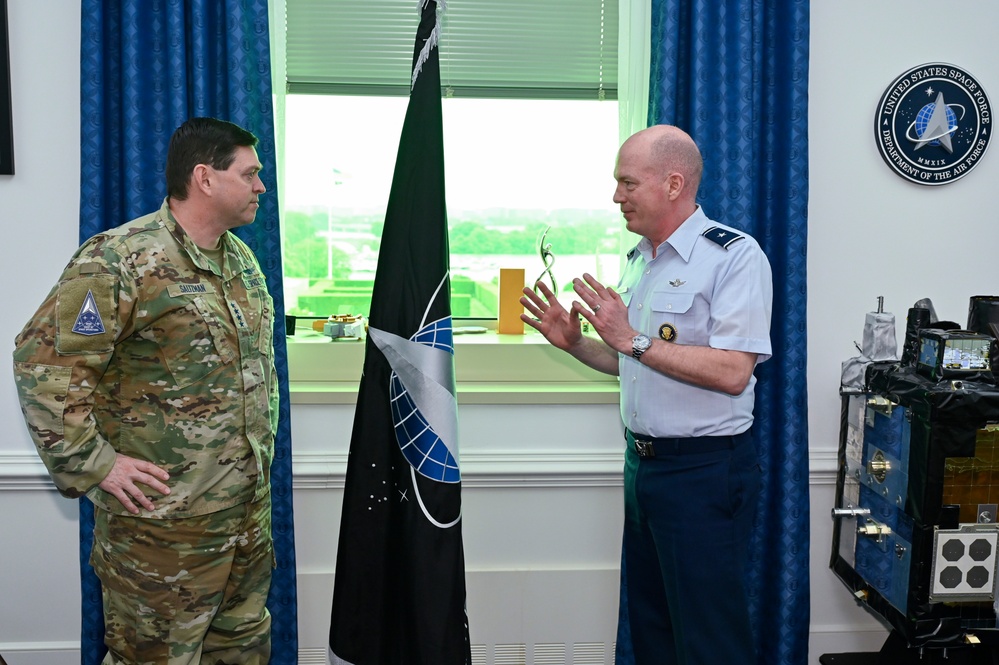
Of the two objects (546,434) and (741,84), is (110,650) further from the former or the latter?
(741,84)

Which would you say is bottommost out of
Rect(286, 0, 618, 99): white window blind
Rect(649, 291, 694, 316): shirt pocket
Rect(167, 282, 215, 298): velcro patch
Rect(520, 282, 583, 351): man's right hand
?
Rect(520, 282, 583, 351): man's right hand

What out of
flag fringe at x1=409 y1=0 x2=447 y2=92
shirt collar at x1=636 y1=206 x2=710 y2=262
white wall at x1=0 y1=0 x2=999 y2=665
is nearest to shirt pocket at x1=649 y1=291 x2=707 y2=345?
shirt collar at x1=636 y1=206 x2=710 y2=262

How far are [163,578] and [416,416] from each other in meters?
0.70

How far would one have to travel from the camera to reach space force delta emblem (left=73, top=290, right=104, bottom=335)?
1.69m

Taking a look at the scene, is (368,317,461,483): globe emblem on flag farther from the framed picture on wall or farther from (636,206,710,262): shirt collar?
the framed picture on wall

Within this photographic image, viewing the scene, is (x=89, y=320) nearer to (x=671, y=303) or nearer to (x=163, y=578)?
(x=163, y=578)

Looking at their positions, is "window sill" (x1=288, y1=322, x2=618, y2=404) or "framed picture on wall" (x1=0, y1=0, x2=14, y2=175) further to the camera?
"window sill" (x1=288, y1=322, x2=618, y2=404)

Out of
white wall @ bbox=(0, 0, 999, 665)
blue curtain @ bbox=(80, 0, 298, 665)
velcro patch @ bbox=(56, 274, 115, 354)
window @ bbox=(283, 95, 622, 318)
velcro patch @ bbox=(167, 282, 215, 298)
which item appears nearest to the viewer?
velcro patch @ bbox=(56, 274, 115, 354)

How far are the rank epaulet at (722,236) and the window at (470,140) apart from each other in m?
0.55

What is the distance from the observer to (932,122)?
2537 mm

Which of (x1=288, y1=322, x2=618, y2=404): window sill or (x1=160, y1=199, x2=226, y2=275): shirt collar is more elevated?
(x1=160, y1=199, x2=226, y2=275): shirt collar

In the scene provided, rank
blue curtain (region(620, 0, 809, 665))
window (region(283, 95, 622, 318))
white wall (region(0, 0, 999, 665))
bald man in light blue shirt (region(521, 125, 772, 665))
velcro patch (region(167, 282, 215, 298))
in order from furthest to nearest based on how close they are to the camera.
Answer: window (region(283, 95, 622, 318)), white wall (region(0, 0, 999, 665)), blue curtain (region(620, 0, 809, 665)), bald man in light blue shirt (region(521, 125, 772, 665)), velcro patch (region(167, 282, 215, 298))

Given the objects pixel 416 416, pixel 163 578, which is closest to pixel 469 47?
pixel 416 416

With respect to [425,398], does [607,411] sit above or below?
below
